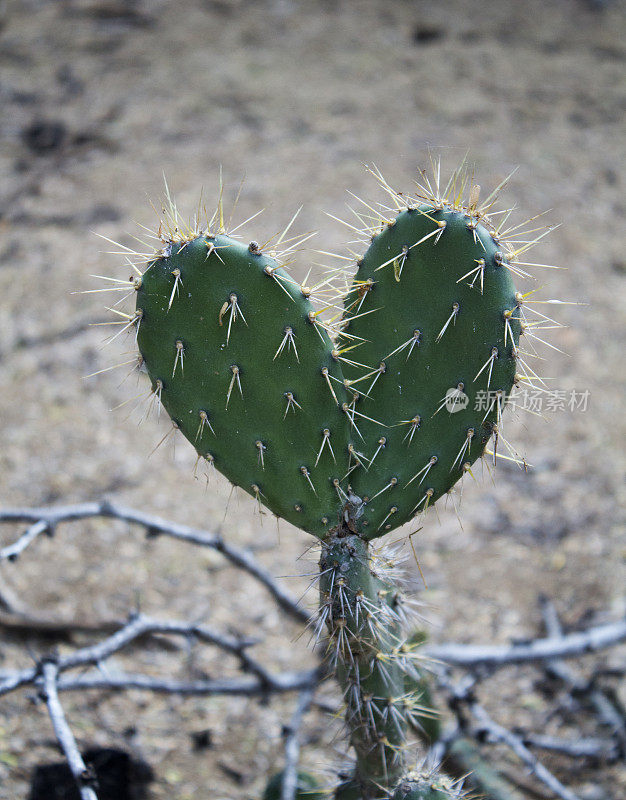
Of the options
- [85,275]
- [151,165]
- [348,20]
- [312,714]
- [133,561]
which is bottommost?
[312,714]

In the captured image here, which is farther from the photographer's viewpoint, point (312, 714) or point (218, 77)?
point (218, 77)

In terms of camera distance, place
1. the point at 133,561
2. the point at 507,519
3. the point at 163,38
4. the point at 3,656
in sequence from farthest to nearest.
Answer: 1. the point at 163,38
2. the point at 507,519
3. the point at 133,561
4. the point at 3,656

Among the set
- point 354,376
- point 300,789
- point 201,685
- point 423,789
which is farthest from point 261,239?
point 423,789

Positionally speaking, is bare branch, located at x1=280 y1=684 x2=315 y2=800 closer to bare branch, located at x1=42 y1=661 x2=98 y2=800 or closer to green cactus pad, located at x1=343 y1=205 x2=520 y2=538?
bare branch, located at x1=42 y1=661 x2=98 y2=800

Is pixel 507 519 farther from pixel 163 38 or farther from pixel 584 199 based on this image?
pixel 163 38

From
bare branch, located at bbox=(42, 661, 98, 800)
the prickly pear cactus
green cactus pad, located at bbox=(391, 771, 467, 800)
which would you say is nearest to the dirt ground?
the prickly pear cactus

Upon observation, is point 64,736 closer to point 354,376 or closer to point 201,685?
point 201,685

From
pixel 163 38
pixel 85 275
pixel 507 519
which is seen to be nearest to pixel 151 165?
pixel 85 275
